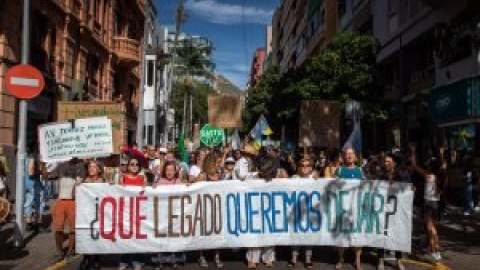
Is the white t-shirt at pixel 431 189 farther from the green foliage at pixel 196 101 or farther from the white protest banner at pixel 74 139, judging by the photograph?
the green foliage at pixel 196 101

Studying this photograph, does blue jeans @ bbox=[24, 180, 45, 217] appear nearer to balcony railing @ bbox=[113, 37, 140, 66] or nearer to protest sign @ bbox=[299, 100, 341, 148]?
protest sign @ bbox=[299, 100, 341, 148]

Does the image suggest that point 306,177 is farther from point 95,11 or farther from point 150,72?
point 150,72

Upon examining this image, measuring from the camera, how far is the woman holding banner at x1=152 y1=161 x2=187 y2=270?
9.17 meters

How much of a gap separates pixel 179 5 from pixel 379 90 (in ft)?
41.1

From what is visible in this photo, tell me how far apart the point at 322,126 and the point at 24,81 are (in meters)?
8.48

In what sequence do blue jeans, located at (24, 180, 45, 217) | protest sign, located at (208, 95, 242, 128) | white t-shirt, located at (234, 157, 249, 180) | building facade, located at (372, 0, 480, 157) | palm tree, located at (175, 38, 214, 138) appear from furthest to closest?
palm tree, located at (175, 38, 214, 138) < protest sign, located at (208, 95, 242, 128) < building facade, located at (372, 0, 480, 157) < blue jeans, located at (24, 180, 45, 217) < white t-shirt, located at (234, 157, 249, 180)

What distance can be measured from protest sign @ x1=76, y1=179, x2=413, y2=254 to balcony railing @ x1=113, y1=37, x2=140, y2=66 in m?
24.5

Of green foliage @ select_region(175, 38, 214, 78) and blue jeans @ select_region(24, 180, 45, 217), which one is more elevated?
green foliage @ select_region(175, 38, 214, 78)

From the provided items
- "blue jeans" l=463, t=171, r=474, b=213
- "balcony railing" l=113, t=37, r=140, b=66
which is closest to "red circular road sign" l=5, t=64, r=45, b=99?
"blue jeans" l=463, t=171, r=474, b=213

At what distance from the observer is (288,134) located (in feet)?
142

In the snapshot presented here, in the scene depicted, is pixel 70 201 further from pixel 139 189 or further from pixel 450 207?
pixel 450 207

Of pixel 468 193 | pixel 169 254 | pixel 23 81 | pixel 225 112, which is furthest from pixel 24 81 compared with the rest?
pixel 468 193

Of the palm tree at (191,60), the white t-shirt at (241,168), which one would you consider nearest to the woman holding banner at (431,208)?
the white t-shirt at (241,168)

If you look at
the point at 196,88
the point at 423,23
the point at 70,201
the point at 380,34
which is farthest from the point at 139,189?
the point at 196,88
